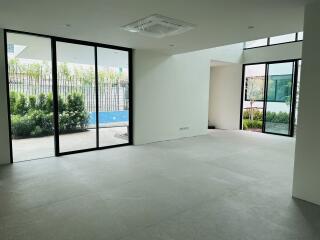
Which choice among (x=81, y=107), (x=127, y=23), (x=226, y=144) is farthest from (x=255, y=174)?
(x=81, y=107)

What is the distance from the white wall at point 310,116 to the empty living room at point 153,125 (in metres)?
0.01

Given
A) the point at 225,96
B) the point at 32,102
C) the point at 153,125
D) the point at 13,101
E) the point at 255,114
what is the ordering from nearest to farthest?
the point at 153,125 < the point at 13,101 < the point at 32,102 < the point at 255,114 < the point at 225,96

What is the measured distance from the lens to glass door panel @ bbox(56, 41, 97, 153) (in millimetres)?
5535

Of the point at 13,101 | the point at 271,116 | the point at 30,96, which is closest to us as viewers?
the point at 13,101

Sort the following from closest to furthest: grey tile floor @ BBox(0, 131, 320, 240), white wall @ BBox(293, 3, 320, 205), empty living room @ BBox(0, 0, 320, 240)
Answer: grey tile floor @ BBox(0, 131, 320, 240)
empty living room @ BBox(0, 0, 320, 240)
white wall @ BBox(293, 3, 320, 205)

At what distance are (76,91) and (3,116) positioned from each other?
1.70 m

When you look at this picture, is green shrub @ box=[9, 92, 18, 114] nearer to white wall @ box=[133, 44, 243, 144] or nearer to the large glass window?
the large glass window

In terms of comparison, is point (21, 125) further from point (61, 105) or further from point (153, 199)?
point (153, 199)

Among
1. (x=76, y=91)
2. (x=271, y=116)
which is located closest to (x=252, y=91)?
(x=271, y=116)

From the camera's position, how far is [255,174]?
13.8 feet

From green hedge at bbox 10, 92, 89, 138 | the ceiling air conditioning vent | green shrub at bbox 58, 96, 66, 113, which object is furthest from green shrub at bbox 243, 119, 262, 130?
green hedge at bbox 10, 92, 89, 138

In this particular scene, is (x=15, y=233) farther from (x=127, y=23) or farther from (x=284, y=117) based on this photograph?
(x=284, y=117)

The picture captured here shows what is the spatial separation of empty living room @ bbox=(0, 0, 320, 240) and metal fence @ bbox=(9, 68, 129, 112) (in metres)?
0.03

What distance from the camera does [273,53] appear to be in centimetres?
832
